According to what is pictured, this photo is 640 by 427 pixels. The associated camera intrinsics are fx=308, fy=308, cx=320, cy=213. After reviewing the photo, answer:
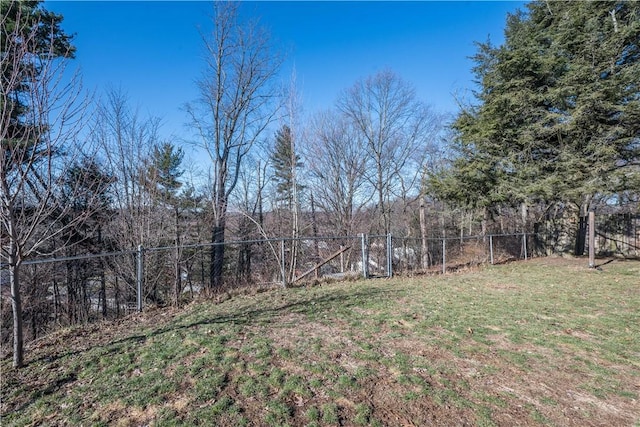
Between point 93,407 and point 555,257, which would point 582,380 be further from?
point 555,257

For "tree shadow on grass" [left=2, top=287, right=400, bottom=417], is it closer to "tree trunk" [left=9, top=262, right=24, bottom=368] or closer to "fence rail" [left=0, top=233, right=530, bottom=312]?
"tree trunk" [left=9, top=262, right=24, bottom=368]

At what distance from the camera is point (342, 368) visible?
3.03m

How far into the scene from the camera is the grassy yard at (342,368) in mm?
2350

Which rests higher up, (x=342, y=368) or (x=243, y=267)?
(x=342, y=368)

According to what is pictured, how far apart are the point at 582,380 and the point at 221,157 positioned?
44.9ft

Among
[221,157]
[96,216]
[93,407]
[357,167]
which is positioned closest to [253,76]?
[221,157]

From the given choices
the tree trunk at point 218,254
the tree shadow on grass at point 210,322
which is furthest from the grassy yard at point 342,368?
the tree trunk at point 218,254

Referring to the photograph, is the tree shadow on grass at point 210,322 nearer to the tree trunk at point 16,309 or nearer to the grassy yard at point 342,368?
the grassy yard at point 342,368

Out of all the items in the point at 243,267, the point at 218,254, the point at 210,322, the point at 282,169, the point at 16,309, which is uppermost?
the point at 282,169

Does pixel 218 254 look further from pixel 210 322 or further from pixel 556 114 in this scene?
pixel 556 114

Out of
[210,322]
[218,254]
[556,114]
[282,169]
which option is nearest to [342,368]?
[210,322]

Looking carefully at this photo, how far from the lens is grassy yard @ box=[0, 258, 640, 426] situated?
92.5 inches

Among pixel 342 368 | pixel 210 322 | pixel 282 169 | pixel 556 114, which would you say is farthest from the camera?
pixel 282 169

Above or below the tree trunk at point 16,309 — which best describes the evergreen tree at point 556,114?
above
